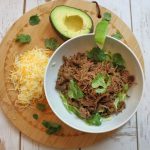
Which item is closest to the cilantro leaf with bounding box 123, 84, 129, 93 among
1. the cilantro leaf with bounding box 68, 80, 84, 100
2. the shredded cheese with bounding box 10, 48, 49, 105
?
the cilantro leaf with bounding box 68, 80, 84, 100

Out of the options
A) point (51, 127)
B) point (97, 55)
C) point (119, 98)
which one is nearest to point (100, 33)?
point (97, 55)

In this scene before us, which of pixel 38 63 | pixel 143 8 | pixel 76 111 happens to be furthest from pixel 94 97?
pixel 143 8

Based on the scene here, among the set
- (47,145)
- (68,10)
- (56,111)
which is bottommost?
(47,145)

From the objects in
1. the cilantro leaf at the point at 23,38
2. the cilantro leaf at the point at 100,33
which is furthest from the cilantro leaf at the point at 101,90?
the cilantro leaf at the point at 23,38

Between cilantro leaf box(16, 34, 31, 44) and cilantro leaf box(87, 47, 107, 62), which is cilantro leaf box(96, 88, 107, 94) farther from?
cilantro leaf box(16, 34, 31, 44)

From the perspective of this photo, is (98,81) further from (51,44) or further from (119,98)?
(51,44)

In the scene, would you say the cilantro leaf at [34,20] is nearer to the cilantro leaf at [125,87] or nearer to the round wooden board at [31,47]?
the round wooden board at [31,47]

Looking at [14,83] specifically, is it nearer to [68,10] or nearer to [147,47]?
[68,10]
